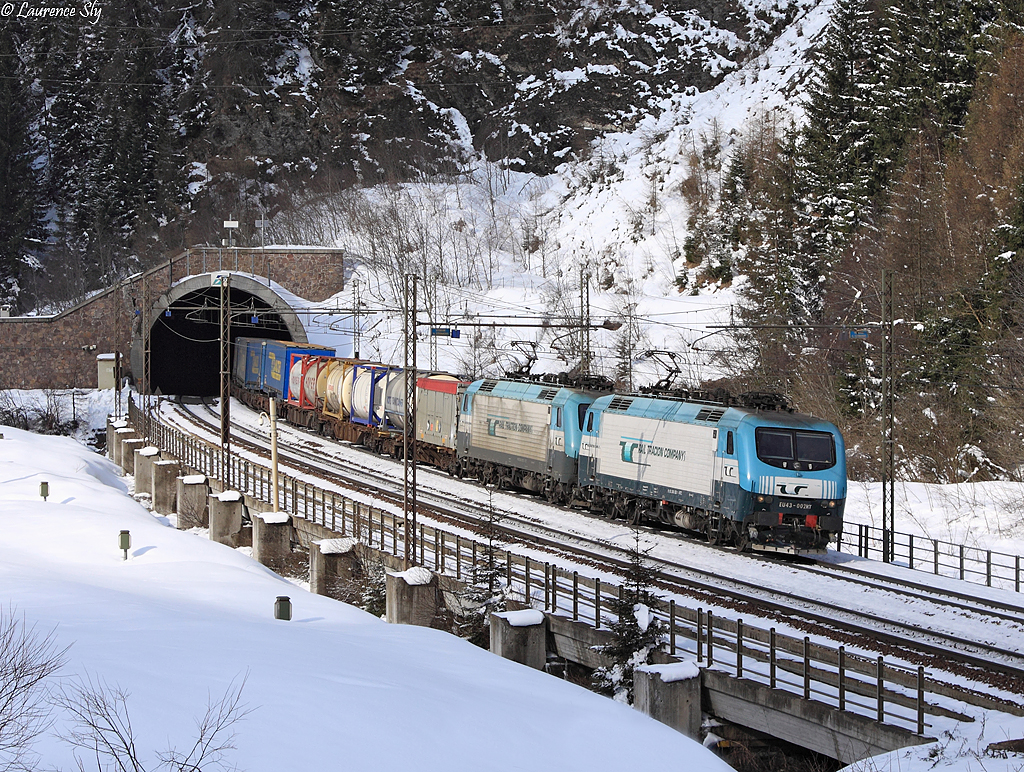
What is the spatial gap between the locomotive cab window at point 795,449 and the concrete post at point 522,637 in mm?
7671

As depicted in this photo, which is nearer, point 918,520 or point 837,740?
point 837,740

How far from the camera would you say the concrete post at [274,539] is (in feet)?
77.1

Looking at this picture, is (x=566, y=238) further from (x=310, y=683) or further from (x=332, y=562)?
(x=310, y=683)

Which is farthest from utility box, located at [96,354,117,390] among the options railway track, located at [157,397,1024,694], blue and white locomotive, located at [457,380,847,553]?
Answer: blue and white locomotive, located at [457,380,847,553]

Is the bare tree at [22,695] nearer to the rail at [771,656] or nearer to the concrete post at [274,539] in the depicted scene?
the rail at [771,656]

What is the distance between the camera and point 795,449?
2111 cm

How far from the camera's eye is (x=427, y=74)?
4112 inches

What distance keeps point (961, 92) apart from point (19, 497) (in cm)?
3805

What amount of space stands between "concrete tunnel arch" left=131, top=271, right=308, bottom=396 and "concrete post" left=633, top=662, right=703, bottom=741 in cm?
5027

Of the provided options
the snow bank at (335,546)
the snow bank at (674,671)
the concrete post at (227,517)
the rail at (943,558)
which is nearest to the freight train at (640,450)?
the rail at (943,558)

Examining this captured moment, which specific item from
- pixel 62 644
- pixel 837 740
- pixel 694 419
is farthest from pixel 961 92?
pixel 62 644

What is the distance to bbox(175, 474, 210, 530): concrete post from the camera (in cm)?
2853

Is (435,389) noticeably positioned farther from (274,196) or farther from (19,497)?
(274,196)

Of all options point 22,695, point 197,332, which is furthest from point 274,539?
point 197,332
